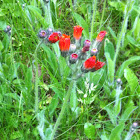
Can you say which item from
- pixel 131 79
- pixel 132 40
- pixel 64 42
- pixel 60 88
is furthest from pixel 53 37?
pixel 132 40

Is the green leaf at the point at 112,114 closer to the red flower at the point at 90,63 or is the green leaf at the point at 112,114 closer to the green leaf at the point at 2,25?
the red flower at the point at 90,63

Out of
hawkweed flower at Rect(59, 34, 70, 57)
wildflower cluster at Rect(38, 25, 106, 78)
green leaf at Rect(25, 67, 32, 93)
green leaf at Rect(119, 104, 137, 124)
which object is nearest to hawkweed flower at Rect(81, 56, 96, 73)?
wildflower cluster at Rect(38, 25, 106, 78)

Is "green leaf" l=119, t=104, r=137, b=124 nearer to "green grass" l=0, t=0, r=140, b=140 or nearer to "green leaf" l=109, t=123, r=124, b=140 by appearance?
"green grass" l=0, t=0, r=140, b=140

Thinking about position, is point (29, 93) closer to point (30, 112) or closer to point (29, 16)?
point (30, 112)

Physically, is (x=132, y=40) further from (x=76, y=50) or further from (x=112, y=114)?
(x=76, y=50)

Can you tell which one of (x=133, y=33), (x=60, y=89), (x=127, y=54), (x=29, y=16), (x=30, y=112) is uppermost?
(x=29, y=16)

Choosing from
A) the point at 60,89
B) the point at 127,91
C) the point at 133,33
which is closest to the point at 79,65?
the point at 60,89
